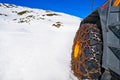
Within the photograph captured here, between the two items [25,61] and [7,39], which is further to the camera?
[7,39]

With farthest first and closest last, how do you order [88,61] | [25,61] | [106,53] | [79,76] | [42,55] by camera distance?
[42,55] → [25,61] → [79,76] → [88,61] → [106,53]

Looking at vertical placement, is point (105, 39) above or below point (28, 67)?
above

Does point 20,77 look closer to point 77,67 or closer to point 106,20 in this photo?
point 77,67

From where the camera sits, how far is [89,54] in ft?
12.9

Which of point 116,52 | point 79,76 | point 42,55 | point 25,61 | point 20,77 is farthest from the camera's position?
point 42,55

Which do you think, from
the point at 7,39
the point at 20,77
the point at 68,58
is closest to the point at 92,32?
the point at 20,77

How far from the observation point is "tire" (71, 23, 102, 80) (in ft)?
12.6

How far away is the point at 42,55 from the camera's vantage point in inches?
272

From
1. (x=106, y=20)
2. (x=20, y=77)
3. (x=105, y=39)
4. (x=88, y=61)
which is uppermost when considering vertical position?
(x=106, y=20)

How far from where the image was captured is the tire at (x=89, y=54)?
3826mm

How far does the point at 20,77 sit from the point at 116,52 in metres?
2.77

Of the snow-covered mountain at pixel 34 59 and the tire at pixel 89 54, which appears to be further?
the snow-covered mountain at pixel 34 59

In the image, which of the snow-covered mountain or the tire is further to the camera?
the snow-covered mountain

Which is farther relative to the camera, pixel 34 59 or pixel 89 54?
pixel 34 59
